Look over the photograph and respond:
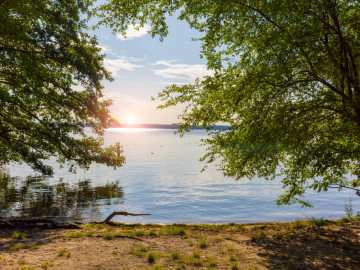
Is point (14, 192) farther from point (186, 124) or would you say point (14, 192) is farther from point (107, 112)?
point (186, 124)

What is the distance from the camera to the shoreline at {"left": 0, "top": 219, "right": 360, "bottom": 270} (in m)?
8.02

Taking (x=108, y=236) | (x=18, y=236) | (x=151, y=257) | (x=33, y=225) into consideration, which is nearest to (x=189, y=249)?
(x=151, y=257)

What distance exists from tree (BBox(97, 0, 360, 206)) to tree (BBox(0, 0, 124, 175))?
6.58 meters

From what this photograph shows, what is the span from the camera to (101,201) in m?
26.5

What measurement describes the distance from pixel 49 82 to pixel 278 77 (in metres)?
12.7

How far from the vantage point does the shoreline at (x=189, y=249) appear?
26.3 ft

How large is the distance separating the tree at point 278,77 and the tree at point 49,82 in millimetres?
6578

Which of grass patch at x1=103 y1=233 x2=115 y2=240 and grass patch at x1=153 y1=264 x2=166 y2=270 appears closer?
grass patch at x1=153 y1=264 x2=166 y2=270

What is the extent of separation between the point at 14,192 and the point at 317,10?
31320 mm

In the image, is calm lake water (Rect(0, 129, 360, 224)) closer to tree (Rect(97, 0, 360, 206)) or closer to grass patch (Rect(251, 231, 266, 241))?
grass patch (Rect(251, 231, 266, 241))

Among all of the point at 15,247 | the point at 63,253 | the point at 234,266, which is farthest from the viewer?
the point at 15,247

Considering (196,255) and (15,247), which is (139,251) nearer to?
(196,255)

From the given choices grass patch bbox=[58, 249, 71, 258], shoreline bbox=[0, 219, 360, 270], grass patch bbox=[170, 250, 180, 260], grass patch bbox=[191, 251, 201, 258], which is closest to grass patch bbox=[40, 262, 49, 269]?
shoreline bbox=[0, 219, 360, 270]

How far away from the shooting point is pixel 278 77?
9453 mm
